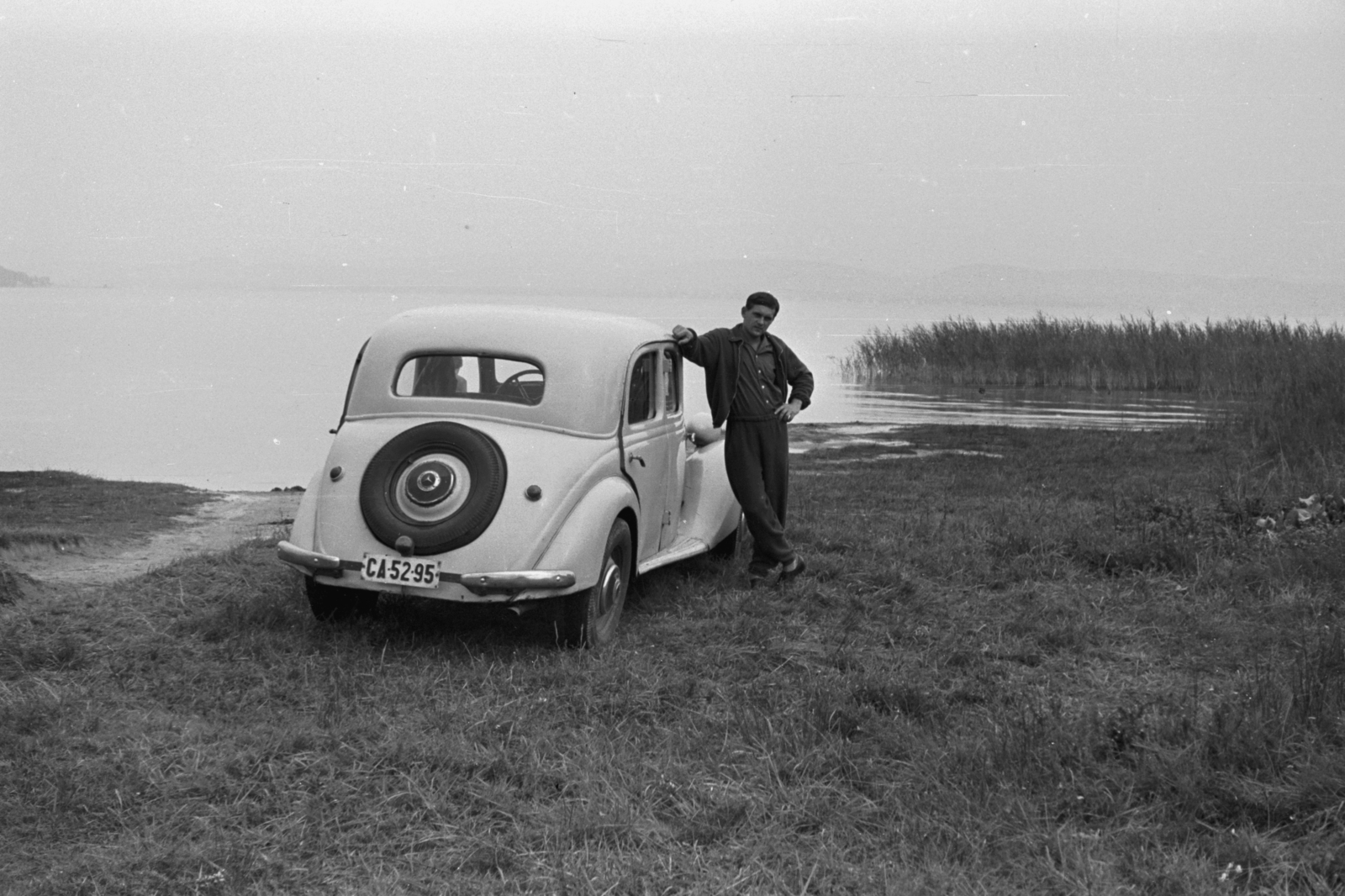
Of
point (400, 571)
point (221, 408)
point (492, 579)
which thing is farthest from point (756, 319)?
point (221, 408)

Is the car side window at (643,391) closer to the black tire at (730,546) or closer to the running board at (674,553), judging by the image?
the running board at (674,553)

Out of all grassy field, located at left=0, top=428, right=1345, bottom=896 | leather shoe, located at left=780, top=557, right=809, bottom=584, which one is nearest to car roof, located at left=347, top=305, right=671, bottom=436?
grassy field, located at left=0, top=428, right=1345, bottom=896

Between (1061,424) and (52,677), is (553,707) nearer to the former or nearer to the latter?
(52,677)

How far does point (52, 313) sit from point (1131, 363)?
3799 inches

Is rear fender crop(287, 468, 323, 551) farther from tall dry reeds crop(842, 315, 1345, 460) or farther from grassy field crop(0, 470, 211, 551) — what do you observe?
tall dry reeds crop(842, 315, 1345, 460)

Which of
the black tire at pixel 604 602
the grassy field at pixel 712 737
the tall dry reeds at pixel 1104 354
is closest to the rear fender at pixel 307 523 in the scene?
the grassy field at pixel 712 737

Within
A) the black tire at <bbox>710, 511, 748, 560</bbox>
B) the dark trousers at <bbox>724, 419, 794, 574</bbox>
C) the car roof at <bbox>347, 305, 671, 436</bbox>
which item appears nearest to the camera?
the car roof at <bbox>347, 305, 671, 436</bbox>

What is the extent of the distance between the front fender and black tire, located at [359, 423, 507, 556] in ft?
1.16

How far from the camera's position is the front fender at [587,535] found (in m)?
6.10

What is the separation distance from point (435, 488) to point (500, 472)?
33cm

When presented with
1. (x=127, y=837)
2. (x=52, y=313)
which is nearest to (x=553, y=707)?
(x=127, y=837)

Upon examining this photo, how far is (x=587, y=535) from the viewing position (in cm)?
621

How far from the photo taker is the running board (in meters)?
7.13

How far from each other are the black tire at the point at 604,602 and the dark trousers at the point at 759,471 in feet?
3.50
